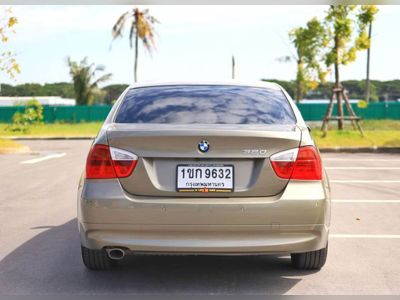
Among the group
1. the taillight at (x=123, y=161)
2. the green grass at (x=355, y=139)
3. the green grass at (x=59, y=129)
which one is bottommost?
the green grass at (x=59, y=129)

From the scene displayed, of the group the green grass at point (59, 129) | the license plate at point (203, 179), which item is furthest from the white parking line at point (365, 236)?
the green grass at point (59, 129)

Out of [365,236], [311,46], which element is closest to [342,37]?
[311,46]

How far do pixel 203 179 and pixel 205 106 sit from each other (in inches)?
31.2

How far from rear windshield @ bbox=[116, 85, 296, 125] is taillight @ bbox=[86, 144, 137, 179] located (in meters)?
0.43

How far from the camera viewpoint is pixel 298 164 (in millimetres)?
4980

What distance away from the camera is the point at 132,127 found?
201 inches

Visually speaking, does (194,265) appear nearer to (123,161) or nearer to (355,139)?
(123,161)

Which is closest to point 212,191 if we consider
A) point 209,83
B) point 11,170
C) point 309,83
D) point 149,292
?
point 149,292

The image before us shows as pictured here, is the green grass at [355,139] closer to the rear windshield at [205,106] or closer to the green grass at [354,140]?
the green grass at [354,140]

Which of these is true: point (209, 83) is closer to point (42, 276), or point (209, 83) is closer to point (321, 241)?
point (321, 241)

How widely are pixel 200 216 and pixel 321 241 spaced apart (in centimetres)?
92

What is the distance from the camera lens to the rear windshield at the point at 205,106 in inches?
208

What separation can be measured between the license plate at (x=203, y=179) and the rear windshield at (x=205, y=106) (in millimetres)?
474

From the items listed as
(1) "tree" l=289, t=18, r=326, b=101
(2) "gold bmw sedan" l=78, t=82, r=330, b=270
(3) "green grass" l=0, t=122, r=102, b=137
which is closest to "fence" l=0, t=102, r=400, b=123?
(3) "green grass" l=0, t=122, r=102, b=137
